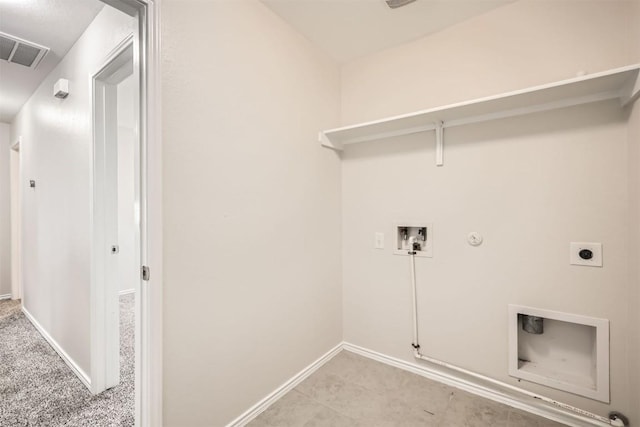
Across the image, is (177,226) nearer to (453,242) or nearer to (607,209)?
(453,242)

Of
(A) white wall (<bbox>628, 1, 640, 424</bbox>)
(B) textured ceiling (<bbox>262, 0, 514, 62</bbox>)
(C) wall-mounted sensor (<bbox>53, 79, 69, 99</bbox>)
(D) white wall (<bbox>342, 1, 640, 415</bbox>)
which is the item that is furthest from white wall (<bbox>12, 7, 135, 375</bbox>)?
(A) white wall (<bbox>628, 1, 640, 424</bbox>)

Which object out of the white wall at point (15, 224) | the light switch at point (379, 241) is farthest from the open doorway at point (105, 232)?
the white wall at point (15, 224)

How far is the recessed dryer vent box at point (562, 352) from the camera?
1.47 metres

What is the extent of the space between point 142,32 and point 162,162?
0.59 m

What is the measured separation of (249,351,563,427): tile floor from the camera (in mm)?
1570

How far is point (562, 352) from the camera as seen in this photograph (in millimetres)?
1623

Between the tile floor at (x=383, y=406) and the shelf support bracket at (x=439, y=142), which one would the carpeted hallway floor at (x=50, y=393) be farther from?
the shelf support bracket at (x=439, y=142)

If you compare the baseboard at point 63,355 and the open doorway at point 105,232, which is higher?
the open doorway at point 105,232

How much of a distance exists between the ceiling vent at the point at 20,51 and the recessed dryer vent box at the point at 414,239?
10.0 ft

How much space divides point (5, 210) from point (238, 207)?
467 centimetres

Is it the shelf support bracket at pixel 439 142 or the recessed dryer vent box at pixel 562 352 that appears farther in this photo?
the shelf support bracket at pixel 439 142

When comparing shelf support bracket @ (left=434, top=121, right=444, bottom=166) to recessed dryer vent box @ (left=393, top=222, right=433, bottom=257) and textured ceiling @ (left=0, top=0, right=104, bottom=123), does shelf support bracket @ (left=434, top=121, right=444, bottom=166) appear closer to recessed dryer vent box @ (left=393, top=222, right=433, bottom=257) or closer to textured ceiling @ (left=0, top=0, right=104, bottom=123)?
recessed dryer vent box @ (left=393, top=222, right=433, bottom=257)

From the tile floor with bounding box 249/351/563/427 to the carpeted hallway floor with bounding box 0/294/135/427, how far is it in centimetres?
95

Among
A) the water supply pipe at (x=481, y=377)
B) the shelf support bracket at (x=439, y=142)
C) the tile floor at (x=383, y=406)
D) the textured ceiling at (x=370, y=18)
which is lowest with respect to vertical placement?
the tile floor at (x=383, y=406)
